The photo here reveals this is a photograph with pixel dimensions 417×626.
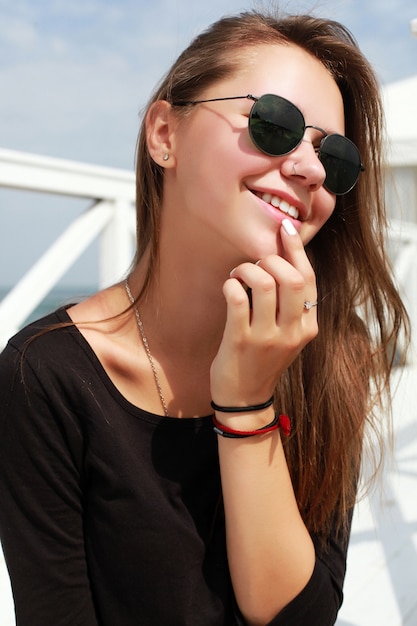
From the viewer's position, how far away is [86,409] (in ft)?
3.84

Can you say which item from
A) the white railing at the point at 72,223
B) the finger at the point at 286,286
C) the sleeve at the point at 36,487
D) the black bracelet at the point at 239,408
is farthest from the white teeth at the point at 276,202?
the white railing at the point at 72,223

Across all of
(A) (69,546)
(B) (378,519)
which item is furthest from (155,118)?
(B) (378,519)

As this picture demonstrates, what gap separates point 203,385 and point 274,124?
59 centimetres

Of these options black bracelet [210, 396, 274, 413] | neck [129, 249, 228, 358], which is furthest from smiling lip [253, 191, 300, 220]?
black bracelet [210, 396, 274, 413]

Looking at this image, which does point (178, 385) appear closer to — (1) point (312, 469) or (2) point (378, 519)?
(1) point (312, 469)

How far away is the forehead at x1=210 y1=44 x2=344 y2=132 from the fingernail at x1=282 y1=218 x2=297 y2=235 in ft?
0.68

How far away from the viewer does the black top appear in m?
1.14

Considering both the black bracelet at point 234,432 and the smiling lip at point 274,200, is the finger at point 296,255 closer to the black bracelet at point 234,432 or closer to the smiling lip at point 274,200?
the smiling lip at point 274,200

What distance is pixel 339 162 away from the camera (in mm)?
1237

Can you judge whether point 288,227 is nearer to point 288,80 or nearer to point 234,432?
point 288,80

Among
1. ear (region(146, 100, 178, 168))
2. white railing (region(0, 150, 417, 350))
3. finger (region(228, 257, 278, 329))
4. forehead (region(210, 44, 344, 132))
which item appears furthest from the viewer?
white railing (region(0, 150, 417, 350))

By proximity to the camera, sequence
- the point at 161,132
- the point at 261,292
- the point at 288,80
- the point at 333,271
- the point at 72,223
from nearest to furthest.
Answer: the point at 261,292
the point at 288,80
the point at 161,132
the point at 333,271
the point at 72,223

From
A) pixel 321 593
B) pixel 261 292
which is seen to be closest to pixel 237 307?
pixel 261 292

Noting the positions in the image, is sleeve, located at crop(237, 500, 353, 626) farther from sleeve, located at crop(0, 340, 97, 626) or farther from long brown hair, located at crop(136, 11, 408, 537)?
sleeve, located at crop(0, 340, 97, 626)
